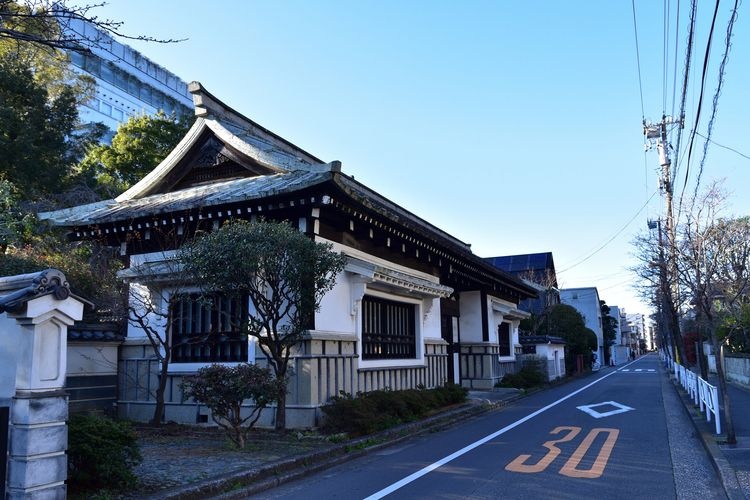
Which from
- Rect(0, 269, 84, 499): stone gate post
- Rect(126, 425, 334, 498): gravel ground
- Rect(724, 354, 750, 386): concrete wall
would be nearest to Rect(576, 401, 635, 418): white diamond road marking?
Rect(126, 425, 334, 498): gravel ground

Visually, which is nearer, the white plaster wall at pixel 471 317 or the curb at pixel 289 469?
the curb at pixel 289 469

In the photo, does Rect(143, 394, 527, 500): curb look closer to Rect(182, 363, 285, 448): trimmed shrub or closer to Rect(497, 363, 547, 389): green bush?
Rect(182, 363, 285, 448): trimmed shrub

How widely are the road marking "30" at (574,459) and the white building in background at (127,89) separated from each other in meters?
40.7

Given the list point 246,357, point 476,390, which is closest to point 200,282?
point 246,357

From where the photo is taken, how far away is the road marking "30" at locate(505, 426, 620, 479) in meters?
7.99

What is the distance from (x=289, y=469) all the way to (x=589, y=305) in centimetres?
6107

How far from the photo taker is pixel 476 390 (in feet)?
73.7

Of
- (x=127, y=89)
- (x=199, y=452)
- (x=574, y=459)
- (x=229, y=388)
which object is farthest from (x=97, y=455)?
(x=127, y=89)

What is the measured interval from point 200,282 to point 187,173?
5094mm

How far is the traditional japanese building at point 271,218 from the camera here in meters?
11.3

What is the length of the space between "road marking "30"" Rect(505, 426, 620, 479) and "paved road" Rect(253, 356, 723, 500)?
1cm

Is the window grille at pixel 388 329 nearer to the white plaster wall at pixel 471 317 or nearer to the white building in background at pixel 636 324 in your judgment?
the white plaster wall at pixel 471 317

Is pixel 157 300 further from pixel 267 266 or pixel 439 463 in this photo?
pixel 439 463

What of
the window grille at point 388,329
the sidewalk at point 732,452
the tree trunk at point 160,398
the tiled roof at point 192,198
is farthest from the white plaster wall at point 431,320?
the tree trunk at point 160,398
